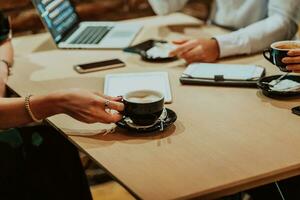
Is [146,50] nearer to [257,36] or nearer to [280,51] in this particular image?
[257,36]

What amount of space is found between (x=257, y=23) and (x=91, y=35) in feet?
2.22

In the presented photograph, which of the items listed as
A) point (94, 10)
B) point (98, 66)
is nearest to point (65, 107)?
point (98, 66)

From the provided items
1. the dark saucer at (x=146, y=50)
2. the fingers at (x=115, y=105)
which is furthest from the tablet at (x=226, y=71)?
the fingers at (x=115, y=105)

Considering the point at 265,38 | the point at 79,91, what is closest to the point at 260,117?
the point at 79,91

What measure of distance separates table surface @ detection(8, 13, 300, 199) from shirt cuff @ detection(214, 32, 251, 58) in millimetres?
84

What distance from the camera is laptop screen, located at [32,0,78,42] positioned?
191cm

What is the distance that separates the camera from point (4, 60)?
179 centimetres

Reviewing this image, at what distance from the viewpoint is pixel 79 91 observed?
1275 mm

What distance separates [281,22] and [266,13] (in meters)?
0.22

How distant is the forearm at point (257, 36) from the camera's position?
177cm

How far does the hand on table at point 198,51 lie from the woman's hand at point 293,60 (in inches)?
14.5

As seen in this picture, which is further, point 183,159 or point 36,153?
point 36,153

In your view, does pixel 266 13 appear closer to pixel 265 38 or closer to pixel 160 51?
pixel 265 38

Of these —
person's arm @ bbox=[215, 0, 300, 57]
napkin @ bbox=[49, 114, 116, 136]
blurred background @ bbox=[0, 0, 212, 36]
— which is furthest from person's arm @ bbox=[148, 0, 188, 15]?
napkin @ bbox=[49, 114, 116, 136]
